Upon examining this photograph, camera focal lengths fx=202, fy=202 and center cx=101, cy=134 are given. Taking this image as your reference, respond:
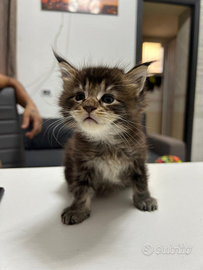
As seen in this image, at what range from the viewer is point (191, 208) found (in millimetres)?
558

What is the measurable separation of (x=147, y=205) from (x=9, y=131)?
3.35 feet

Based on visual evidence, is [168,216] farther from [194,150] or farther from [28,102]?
[194,150]

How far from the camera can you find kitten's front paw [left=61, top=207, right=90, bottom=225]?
0.50 m

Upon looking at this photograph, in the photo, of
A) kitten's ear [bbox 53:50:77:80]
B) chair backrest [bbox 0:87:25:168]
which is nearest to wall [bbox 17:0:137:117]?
chair backrest [bbox 0:87:25:168]

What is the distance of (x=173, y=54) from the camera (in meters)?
2.75

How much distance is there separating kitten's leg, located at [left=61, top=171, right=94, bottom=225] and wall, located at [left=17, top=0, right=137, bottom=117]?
1334 millimetres

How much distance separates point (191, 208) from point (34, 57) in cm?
180

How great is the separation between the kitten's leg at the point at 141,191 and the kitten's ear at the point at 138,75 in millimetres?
230

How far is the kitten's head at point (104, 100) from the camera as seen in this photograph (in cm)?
48

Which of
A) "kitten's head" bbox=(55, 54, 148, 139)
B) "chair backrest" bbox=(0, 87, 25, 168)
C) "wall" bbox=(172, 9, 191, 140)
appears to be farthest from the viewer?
"wall" bbox=(172, 9, 191, 140)

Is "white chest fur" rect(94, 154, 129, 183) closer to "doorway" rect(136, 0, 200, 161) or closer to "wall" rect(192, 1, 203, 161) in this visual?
"doorway" rect(136, 0, 200, 161)

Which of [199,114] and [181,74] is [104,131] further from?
[181,74]

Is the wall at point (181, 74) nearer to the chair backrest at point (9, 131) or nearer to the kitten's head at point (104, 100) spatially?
the chair backrest at point (9, 131)

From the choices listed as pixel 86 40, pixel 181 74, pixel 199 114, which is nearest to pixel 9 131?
pixel 86 40
